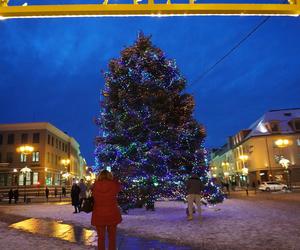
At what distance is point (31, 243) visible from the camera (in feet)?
30.0

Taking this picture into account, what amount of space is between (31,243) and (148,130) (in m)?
10.5

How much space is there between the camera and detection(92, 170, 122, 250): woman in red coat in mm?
6809

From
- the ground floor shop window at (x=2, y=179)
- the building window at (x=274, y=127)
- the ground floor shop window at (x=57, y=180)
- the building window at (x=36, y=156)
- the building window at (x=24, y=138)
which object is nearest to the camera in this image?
the building window at (x=274, y=127)

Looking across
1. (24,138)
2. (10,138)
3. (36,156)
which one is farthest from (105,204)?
(10,138)

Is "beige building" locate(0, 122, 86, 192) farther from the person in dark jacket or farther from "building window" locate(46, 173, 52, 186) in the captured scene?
the person in dark jacket

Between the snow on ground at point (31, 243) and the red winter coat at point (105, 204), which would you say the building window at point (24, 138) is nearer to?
the snow on ground at point (31, 243)

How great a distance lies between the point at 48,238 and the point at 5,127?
65.8 metres

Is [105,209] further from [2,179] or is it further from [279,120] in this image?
[2,179]

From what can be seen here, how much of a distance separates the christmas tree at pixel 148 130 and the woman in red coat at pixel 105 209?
422 inches

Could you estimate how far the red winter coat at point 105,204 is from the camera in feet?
22.3

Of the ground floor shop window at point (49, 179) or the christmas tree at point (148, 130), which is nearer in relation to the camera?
the christmas tree at point (148, 130)

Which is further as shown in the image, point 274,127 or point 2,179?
point 2,179

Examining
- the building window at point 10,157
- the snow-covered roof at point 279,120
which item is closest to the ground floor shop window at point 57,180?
the building window at point 10,157

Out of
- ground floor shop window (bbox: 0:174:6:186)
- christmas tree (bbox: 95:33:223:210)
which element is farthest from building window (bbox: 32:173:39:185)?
christmas tree (bbox: 95:33:223:210)
